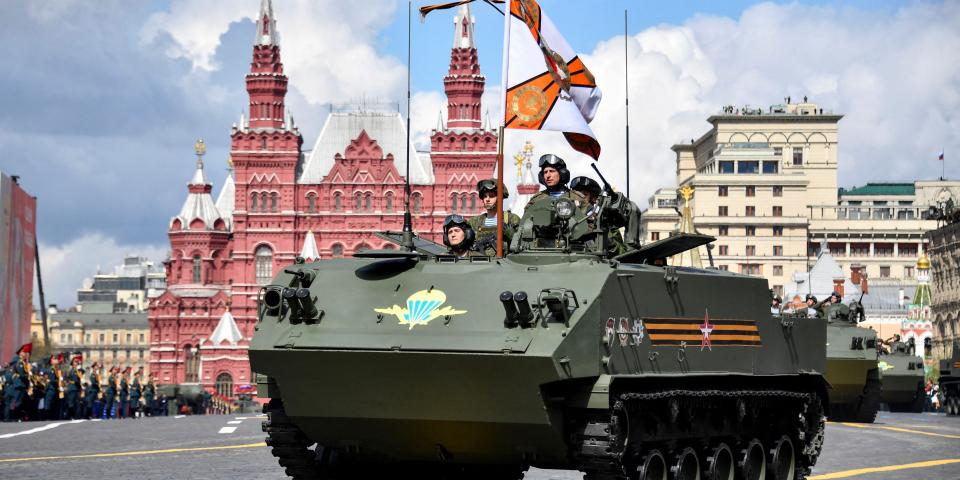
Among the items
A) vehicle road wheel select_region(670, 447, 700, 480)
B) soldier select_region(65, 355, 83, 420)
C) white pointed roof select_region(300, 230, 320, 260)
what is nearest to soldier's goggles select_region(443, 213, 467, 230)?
vehicle road wheel select_region(670, 447, 700, 480)

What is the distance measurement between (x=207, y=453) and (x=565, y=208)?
11001 millimetres

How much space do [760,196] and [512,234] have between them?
13276cm

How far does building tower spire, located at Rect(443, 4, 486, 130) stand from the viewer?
122 m

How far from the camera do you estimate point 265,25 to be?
405 feet

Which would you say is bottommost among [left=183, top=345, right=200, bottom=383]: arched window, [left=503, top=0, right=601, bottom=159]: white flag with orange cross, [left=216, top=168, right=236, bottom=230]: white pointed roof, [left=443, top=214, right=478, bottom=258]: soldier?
[left=183, top=345, right=200, bottom=383]: arched window

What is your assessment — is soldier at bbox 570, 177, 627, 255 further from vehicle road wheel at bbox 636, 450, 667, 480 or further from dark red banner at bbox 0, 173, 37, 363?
dark red banner at bbox 0, 173, 37, 363

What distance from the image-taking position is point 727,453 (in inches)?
663

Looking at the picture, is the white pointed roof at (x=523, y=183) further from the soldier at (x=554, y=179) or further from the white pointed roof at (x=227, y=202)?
the soldier at (x=554, y=179)

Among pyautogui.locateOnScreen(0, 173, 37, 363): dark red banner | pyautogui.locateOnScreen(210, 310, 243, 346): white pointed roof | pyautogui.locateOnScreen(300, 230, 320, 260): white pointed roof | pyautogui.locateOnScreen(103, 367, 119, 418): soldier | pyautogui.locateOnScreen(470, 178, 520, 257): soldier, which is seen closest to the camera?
pyautogui.locateOnScreen(470, 178, 520, 257): soldier

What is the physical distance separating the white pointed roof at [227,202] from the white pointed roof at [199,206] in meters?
3.11

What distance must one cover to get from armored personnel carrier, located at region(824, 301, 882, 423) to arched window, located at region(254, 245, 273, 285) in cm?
9080

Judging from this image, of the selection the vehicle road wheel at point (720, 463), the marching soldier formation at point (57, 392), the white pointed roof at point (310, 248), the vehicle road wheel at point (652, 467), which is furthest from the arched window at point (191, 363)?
the vehicle road wheel at point (652, 467)

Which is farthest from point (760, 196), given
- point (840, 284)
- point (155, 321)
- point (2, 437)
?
point (2, 437)

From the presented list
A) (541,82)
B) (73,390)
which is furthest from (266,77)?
(541,82)
